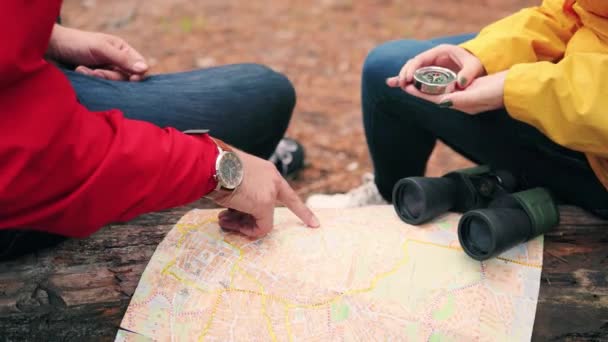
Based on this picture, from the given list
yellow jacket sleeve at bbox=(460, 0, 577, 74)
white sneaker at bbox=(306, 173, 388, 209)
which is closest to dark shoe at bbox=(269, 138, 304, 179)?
white sneaker at bbox=(306, 173, 388, 209)

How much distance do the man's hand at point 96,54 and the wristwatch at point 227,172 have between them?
603 millimetres

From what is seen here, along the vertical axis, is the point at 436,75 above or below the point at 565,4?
below

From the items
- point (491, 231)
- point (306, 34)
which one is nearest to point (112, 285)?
point (491, 231)

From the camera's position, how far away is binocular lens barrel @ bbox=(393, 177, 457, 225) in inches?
56.1

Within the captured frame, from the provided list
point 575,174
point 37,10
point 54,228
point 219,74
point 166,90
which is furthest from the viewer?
point 219,74

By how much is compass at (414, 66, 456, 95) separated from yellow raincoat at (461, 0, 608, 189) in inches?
4.4

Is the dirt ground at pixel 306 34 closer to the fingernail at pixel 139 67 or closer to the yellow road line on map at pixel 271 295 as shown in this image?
the fingernail at pixel 139 67

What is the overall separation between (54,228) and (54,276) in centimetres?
26

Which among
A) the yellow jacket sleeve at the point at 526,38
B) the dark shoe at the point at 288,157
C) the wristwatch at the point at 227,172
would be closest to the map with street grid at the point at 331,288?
the wristwatch at the point at 227,172

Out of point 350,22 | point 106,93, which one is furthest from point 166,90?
point 350,22

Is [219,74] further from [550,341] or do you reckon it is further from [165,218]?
[550,341]

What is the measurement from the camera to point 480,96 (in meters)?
1.38

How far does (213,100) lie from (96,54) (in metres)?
0.36

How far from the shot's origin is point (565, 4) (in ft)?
5.04
